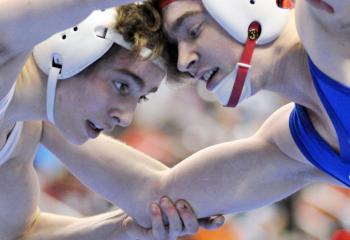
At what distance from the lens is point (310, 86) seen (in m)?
2.56

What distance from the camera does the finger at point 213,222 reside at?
295cm

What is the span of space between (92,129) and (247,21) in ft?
2.45

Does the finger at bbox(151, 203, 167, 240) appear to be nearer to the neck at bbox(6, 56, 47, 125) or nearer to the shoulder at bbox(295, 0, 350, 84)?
the neck at bbox(6, 56, 47, 125)

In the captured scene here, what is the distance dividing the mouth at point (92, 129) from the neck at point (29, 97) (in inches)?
6.6

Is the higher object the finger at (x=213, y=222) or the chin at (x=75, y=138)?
the chin at (x=75, y=138)

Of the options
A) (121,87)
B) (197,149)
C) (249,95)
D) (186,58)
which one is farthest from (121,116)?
(197,149)

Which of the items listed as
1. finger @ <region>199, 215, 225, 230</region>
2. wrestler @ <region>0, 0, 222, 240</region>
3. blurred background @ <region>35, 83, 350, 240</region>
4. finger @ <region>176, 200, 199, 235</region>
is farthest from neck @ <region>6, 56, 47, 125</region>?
blurred background @ <region>35, 83, 350, 240</region>

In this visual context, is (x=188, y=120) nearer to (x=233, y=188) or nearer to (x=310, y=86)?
(x=233, y=188)

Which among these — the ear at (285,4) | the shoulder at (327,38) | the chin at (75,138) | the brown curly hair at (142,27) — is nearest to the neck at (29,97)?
the chin at (75,138)

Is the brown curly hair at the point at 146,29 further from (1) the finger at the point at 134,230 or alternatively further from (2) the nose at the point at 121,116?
(1) the finger at the point at 134,230

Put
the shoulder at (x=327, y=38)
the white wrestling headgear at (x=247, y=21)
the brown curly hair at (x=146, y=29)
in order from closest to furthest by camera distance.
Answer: the shoulder at (x=327, y=38) → the white wrestling headgear at (x=247, y=21) → the brown curly hair at (x=146, y=29)

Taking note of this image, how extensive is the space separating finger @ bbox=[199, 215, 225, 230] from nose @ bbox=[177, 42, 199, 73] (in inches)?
24.3

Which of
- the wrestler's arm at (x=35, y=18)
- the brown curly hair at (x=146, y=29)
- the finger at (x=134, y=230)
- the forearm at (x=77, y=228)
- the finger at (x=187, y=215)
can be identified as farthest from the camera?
the forearm at (x=77, y=228)

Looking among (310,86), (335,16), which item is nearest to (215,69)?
(310,86)
